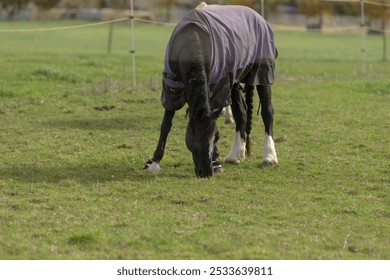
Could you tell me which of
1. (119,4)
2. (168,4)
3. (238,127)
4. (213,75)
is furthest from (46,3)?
(213,75)

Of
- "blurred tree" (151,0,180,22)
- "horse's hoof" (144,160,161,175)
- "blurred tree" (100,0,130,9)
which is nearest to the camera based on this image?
"horse's hoof" (144,160,161,175)

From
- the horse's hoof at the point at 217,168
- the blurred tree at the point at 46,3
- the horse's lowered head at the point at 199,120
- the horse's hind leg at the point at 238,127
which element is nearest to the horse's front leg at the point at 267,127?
the horse's hind leg at the point at 238,127

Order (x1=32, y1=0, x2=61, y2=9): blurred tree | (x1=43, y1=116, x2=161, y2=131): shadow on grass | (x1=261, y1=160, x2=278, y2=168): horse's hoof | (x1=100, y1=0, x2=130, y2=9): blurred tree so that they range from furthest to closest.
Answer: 1. (x1=100, y1=0, x2=130, y2=9): blurred tree
2. (x1=32, y1=0, x2=61, y2=9): blurred tree
3. (x1=43, y1=116, x2=161, y2=131): shadow on grass
4. (x1=261, y1=160, x2=278, y2=168): horse's hoof

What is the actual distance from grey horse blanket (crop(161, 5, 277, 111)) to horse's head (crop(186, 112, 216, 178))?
1.50 ft

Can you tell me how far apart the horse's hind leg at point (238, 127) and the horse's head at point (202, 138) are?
124 centimetres

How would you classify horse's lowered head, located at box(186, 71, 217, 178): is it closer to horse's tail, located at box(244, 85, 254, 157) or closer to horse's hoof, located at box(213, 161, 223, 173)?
horse's hoof, located at box(213, 161, 223, 173)

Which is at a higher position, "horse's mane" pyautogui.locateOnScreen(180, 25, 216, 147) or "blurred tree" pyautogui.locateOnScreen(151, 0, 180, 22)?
"horse's mane" pyautogui.locateOnScreen(180, 25, 216, 147)

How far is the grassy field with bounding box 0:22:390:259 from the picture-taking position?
18.2 ft

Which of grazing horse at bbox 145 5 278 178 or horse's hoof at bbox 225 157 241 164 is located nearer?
Answer: grazing horse at bbox 145 5 278 178

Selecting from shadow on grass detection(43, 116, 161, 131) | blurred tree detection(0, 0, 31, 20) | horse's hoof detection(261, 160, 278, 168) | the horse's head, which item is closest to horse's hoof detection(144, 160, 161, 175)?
the horse's head

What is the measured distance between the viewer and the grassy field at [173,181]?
5.54 meters

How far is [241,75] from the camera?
8.13 metres

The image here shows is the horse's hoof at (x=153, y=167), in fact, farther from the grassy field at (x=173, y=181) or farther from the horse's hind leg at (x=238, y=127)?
the horse's hind leg at (x=238, y=127)

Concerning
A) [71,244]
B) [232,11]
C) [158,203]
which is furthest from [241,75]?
[71,244]
